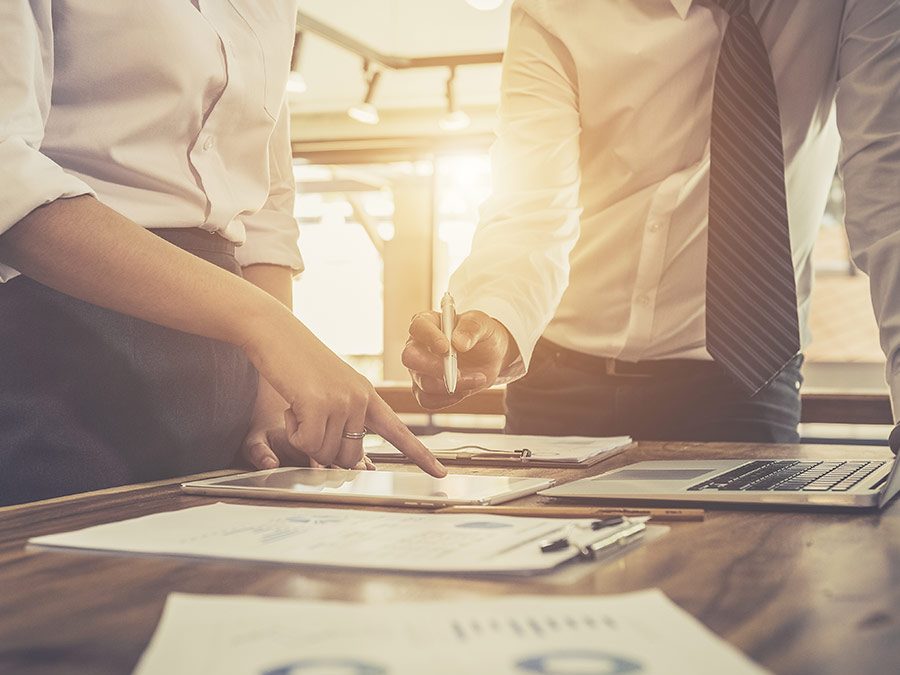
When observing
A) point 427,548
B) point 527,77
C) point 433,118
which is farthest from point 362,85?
point 427,548

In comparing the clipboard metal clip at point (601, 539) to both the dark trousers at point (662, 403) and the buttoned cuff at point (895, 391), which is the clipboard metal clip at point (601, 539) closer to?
the buttoned cuff at point (895, 391)

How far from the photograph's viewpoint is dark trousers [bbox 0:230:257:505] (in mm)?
982

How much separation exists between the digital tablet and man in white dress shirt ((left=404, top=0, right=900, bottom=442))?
422mm

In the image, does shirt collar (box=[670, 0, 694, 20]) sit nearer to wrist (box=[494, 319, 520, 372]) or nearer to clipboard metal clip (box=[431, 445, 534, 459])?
wrist (box=[494, 319, 520, 372])

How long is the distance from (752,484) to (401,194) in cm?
857

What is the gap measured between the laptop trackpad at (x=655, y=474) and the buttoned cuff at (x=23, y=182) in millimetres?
614

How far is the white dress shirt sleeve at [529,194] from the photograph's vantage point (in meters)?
1.63

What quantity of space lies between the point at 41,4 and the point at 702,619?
34.2 inches

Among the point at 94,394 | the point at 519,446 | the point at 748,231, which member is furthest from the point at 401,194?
the point at 94,394

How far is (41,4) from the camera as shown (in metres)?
0.95

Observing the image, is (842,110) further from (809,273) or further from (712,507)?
(712,507)

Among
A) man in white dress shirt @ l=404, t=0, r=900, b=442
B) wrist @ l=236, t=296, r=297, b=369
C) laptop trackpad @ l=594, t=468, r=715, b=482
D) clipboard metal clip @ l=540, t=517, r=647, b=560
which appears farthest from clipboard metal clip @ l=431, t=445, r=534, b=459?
clipboard metal clip @ l=540, t=517, r=647, b=560

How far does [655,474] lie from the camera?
3.43 feet

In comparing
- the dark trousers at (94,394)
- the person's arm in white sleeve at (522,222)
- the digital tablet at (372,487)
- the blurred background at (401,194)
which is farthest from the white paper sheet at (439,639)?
the blurred background at (401,194)
